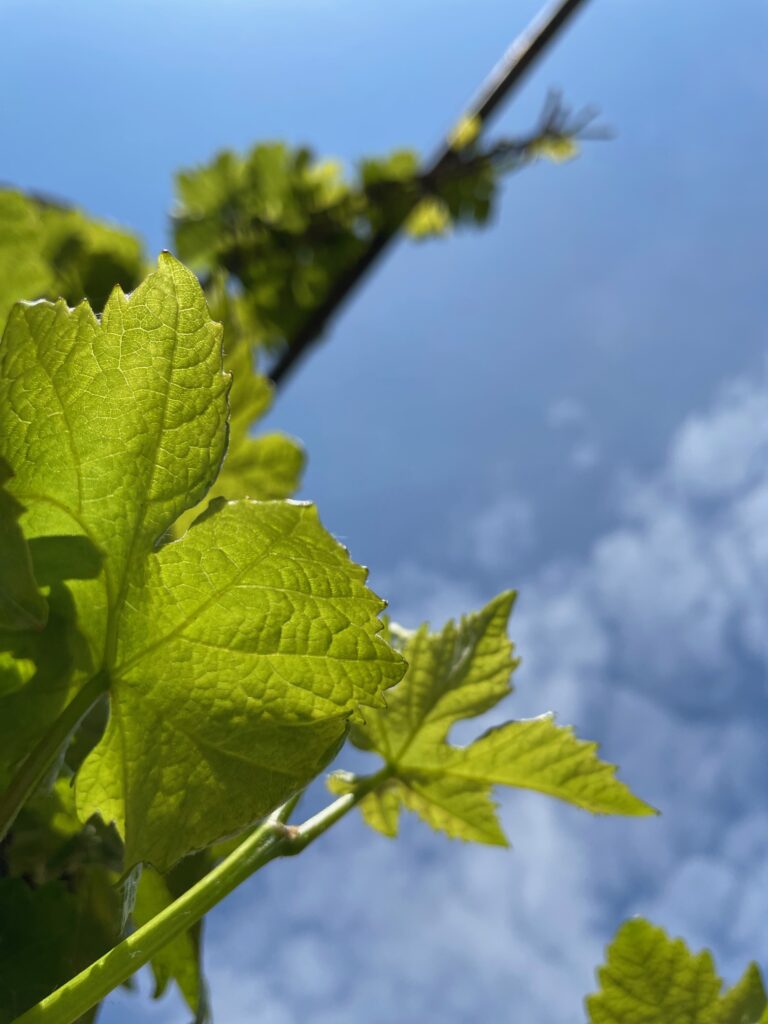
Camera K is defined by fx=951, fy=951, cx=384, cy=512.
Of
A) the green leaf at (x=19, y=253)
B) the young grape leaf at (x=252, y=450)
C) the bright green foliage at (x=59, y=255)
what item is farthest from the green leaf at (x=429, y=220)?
the green leaf at (x=19, y=253)

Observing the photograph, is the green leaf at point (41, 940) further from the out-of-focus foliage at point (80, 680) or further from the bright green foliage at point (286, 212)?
the bright green foliage at point (286, 212)

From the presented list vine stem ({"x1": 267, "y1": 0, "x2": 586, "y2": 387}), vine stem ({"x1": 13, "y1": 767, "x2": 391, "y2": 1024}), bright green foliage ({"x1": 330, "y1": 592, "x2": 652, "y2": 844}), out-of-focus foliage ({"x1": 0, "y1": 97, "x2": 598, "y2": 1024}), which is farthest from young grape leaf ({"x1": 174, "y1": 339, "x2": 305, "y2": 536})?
vine stem ({"x1": 267, "y1": 0, "x2": 586, "y2": 387})

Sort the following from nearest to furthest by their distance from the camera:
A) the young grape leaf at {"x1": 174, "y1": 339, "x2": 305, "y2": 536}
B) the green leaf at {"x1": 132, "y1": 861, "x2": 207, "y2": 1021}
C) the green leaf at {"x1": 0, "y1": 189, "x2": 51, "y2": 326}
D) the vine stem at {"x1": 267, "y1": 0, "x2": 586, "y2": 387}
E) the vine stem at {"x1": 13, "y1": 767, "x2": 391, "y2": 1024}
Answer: the vine stem at {"x1": 13, "y1": 767, "x2": 391, "y2": 1024}, the green leaf at {"x1": 132, "y1": 861, "x2": 207, "y2": 1021}, the green leaf at {"x1": 0, "y1": 189, "x2": 51, "y2": 326}, the young grape leaf at {"x1": 174, "y1": 339, "x2": 305, "y2": 536}, the vine stem at {"x1": 267, "y1": 0, "x2": 586, "y2": 387}

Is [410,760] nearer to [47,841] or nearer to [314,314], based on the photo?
[47,841]

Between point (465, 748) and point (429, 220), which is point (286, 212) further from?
point (465, 748)

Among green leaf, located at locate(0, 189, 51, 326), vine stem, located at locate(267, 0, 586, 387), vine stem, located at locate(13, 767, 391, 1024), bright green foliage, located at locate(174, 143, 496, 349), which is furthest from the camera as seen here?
bright green foliage, located at locate(174, 143, 496, 349)

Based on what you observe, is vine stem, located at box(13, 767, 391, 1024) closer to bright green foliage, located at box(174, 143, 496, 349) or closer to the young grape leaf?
the young grape leaf
